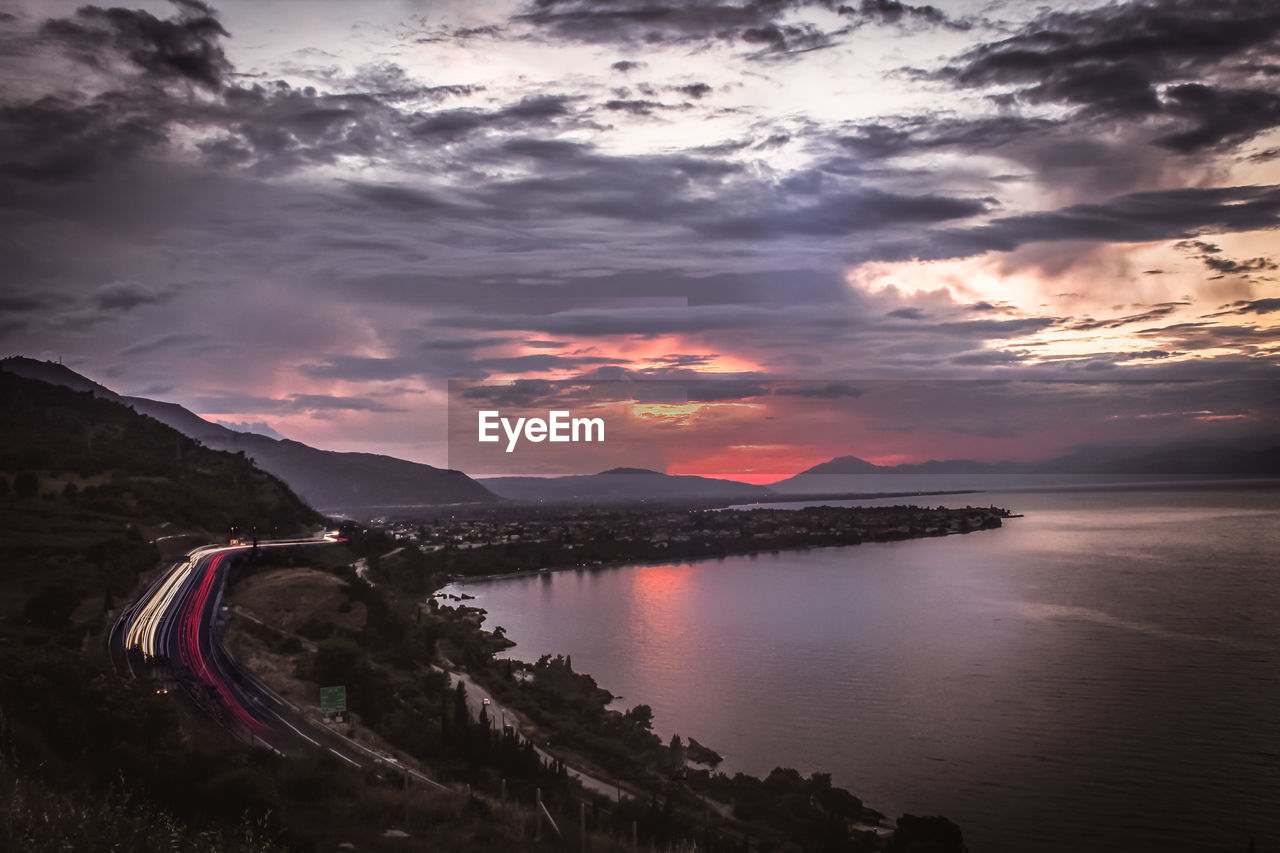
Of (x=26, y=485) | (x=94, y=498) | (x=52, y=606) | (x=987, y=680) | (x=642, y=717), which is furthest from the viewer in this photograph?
(x=94, y=498)

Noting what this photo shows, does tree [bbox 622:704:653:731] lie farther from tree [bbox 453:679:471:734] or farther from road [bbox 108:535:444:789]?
road [bbox 108:535:444:789]

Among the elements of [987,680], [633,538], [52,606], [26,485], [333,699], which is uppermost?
[26,485]

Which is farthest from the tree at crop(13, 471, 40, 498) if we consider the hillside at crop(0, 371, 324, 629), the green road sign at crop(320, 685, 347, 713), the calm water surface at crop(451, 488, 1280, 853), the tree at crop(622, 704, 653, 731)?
the green road sign at crop(320, 685, 347, 713)

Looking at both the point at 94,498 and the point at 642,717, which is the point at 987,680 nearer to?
the point at 642,717

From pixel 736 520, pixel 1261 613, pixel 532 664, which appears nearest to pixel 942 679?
pixel 532 664

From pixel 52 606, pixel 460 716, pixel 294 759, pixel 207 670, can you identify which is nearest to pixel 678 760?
pixel 460 716

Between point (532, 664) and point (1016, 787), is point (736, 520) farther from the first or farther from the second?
point (1016, 787)
